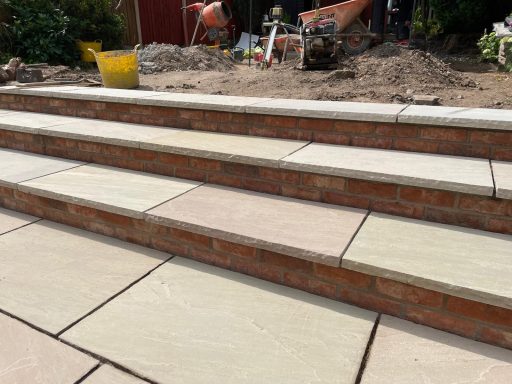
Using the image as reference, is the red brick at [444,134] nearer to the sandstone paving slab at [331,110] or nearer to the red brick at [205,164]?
the sandstone paving slab at [331,110]

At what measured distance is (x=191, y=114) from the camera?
112 inches

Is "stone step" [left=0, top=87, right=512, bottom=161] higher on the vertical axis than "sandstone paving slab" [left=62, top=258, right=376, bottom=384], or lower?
higher

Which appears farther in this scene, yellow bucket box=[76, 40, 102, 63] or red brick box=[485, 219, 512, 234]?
yellow bucket box=[76, 40, 102, 63]

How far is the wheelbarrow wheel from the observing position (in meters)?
7.08

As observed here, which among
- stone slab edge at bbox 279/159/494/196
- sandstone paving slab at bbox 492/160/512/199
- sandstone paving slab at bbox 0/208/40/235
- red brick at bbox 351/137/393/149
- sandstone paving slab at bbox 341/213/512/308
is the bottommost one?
sandstone paving slab at bbox 0/208/40/235

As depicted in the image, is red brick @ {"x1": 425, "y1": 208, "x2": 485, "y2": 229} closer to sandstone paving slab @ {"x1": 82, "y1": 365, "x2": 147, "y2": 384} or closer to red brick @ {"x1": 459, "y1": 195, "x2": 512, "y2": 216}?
red brick @ {"x1": 459, "y1": 195, "x2": 512, "y2": 216}

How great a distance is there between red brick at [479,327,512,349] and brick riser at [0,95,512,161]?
Result: 3.47 ft

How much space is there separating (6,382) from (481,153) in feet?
7.69

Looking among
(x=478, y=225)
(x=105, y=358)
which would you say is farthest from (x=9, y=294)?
(x=478, y=225)

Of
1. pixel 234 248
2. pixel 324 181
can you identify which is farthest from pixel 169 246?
pixel 324 181

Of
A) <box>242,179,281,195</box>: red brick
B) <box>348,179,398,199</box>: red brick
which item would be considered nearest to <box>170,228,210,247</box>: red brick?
<box>242,179,281,195</box>: red brick

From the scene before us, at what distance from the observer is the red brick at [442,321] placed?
140 centimetres

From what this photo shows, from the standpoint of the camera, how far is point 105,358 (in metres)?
1.37

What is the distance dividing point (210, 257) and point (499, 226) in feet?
4.31
